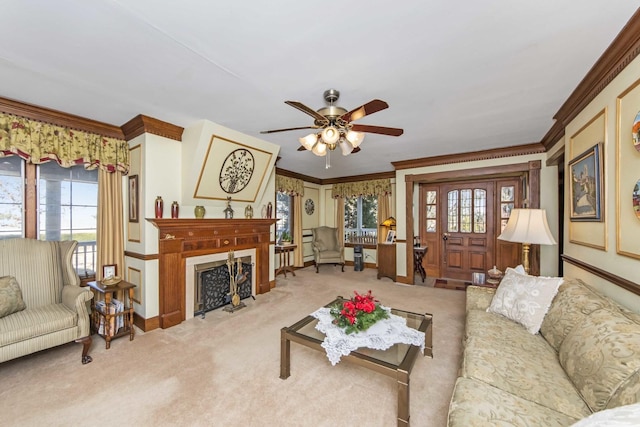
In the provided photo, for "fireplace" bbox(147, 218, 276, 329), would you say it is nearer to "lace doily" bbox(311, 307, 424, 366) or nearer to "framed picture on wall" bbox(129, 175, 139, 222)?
"framed picture on wall" bbox(129, 175, 139, 222)

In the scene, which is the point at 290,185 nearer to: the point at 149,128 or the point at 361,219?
the point at 361,219

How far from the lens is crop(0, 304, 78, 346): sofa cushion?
1973mm

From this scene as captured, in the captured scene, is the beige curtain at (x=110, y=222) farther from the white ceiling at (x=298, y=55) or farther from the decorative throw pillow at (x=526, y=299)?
the decorative throw pillow at (x=526, y=299)

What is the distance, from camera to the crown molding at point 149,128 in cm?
287

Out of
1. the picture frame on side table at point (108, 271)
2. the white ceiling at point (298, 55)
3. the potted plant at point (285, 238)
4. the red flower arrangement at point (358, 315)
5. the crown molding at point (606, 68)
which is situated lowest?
the red flower arrangement at point (358, 315)

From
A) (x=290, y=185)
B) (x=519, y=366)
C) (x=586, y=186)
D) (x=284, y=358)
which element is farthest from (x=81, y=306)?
(x=586, y=186)

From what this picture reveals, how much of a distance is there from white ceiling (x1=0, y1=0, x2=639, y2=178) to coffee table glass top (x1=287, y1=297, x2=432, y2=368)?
6.40 ft

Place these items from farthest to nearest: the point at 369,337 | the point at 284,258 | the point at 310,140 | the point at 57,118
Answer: the point at 284,258 → the point at 57,118 → the point at 310,140 → the point at 369,337

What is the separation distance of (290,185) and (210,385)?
431 centimetres

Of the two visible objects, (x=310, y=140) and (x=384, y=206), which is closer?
(x=310, y=140)

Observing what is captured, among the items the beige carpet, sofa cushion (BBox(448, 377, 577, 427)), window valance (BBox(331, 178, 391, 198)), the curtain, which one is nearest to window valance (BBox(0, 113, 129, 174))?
the beige carpet

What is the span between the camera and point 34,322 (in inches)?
82.3

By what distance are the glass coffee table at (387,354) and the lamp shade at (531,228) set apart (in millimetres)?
1263

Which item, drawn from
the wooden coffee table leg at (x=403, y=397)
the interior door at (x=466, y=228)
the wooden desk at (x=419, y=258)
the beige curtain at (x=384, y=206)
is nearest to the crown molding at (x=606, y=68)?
the wooden coffee table leg at (x=403, y=397)
